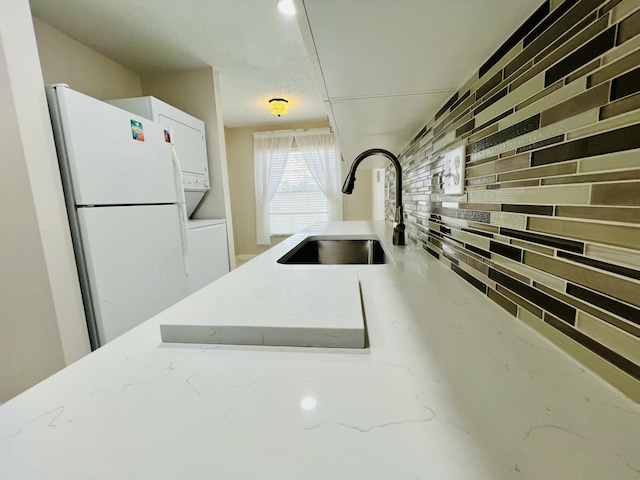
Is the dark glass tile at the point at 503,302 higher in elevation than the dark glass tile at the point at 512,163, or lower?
lower

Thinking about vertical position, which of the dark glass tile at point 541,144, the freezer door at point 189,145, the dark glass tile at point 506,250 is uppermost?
the freezer door at point 189,145

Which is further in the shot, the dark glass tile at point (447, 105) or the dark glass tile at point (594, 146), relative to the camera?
the dark glass tile at point (447, 105)

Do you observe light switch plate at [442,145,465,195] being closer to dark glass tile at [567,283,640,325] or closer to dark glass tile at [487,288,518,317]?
dark glass tile at [487,288,518,317]

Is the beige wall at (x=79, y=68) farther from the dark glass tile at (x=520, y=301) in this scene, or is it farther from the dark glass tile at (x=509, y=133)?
the dark glass tile at (x=520, y=301)

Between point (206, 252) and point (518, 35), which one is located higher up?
point (518, 35)

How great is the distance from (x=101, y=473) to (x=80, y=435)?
0.22ft

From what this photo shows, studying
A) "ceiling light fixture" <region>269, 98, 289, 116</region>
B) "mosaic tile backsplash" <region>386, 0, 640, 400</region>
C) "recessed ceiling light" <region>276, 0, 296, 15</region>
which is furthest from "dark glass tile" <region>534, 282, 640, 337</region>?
"ceiling light fixture" <region>269, 98, 289, 116</region>

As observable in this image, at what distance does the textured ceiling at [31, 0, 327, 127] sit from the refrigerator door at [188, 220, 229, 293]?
1.52m

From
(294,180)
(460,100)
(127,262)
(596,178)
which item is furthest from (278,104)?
(596,178)

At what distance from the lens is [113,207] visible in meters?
1.39

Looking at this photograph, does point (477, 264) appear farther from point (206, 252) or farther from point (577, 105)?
point (206, 252)

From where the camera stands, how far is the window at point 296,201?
438cm

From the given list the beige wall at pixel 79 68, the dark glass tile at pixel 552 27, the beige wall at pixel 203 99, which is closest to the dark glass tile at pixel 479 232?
the dark glass tile at pixel 552 27

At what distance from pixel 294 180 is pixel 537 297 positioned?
13.8ft
